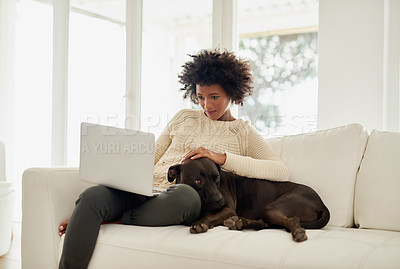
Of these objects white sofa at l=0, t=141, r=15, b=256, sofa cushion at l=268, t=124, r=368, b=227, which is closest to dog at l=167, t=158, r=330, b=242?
sofa cushion at l=268, t=124, r=368, b=227

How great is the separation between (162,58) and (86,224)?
221cm

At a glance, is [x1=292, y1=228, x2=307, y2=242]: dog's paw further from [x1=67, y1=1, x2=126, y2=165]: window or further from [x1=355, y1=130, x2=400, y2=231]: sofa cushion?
[x1=67, y1=1, x2=126, y2=165]: window

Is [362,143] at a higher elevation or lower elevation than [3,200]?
higher

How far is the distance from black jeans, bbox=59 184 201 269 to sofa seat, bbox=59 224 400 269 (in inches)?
1.6

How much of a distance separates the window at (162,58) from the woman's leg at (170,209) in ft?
5.79

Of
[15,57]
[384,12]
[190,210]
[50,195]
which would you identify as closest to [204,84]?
[190,210]

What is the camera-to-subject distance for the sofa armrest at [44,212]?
6.23ft

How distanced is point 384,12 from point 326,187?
3.80ft

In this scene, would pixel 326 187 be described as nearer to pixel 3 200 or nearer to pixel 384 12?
pixel 384 12

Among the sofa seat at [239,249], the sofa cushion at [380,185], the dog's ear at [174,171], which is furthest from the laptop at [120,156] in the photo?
the sofa cushion at [380,185]

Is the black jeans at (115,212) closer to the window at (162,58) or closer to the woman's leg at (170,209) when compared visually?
the woman's leg at (170,209)

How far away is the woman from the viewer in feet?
5.61

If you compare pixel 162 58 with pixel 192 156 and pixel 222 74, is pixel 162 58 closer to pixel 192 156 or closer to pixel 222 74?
pixel 222 74

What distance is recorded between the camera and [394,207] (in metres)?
1.91
